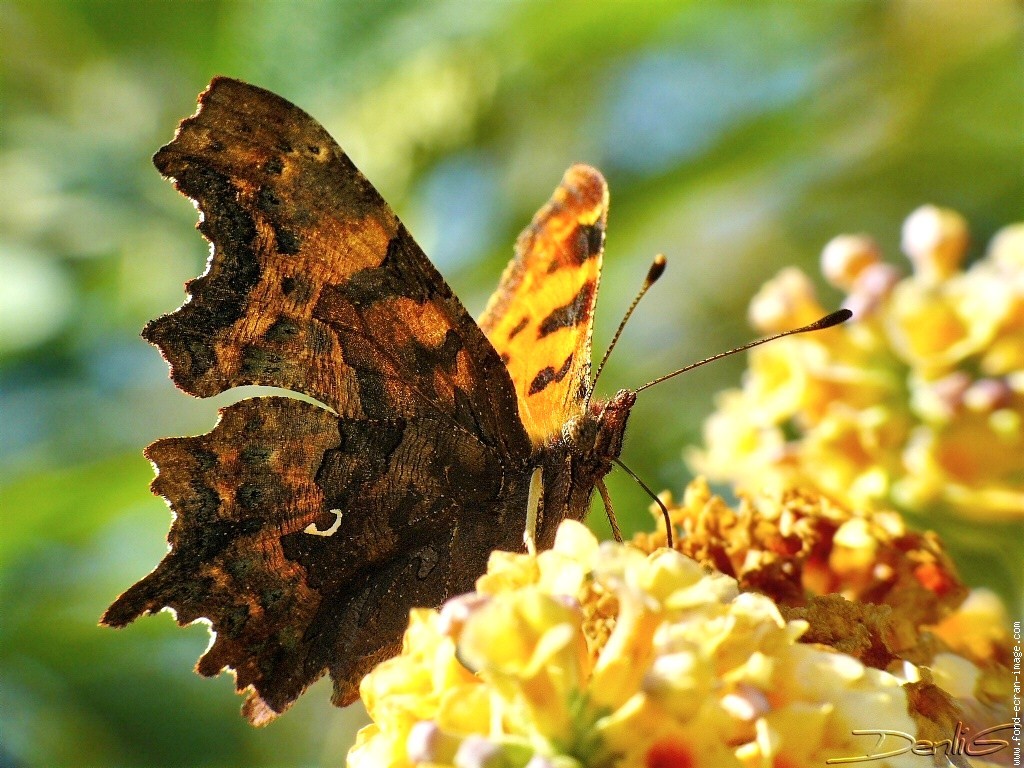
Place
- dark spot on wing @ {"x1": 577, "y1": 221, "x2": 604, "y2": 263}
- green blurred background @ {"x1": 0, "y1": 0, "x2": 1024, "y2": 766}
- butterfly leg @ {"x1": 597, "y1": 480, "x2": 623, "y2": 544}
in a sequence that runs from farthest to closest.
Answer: green blurred background @ {"x1": 0, "y1": 0, "x2": 1024, "y2": 766} < dark spot on wing @ {"x1": 577, "y1": 221, "x2": 604, "y2": 263} < butterfly leg @ {"x1": 597, "y1": 480, "x2": 623, "y2": 544}

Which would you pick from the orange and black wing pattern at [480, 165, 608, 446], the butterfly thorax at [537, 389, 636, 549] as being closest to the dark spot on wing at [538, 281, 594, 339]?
the orange and black wing pattern at [480, 165, 608, 446]

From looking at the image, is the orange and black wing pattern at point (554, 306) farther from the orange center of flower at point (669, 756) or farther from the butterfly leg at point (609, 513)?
the orange center of flower at point (669, 756)

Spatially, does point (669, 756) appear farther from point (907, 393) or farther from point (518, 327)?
point (907, 393)

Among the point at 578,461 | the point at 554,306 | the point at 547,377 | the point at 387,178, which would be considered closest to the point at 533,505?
the point at 578,461

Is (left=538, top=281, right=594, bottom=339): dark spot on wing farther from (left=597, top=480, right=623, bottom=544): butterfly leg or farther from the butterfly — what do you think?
(left=597, top=480, right=623, bottom=544): butterfly leg

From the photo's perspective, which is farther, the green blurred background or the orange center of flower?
the green blurred background

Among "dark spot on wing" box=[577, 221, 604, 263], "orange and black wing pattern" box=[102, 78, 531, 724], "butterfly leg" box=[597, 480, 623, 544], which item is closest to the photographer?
"orange and black wing pattern" box=[102, 78, 531, 724]

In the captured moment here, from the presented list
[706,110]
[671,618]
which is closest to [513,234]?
[706,110]
